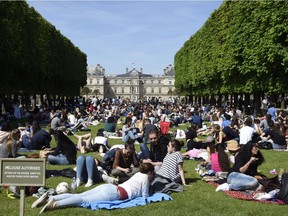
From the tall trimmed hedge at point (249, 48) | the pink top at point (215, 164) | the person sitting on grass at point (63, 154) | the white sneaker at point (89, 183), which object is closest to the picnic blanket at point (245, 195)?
the pink top at point (215, 164)

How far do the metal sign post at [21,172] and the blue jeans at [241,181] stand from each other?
4.90 meters

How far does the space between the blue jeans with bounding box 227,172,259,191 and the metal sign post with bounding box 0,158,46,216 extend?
4.90m

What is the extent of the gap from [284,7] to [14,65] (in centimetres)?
2008

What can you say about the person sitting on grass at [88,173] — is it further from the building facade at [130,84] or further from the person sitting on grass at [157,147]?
the building facade at [130,84]

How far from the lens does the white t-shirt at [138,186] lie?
8.55 m

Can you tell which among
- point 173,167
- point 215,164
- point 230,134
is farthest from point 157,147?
point 230,134

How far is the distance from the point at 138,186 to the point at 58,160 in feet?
15.0

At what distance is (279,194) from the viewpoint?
8.72 meters

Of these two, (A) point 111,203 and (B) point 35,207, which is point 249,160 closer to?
(A) point 111,203

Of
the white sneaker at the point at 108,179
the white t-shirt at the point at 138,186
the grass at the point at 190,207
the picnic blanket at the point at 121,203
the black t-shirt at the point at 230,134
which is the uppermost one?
the black t-shirt at the point at 230,134

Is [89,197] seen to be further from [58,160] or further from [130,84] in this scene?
[130,84]

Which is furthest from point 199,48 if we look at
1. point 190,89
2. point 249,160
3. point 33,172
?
point 33,172

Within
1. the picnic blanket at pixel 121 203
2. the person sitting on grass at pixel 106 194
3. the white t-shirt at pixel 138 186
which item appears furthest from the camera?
the white t-shirt at pixel 138 186

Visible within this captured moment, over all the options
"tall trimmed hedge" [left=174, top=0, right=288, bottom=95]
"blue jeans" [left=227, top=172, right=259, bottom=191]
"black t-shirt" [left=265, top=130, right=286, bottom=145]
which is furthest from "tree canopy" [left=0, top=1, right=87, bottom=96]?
"blue jeans" [left=227, top=172, right=259, bottom=191]
